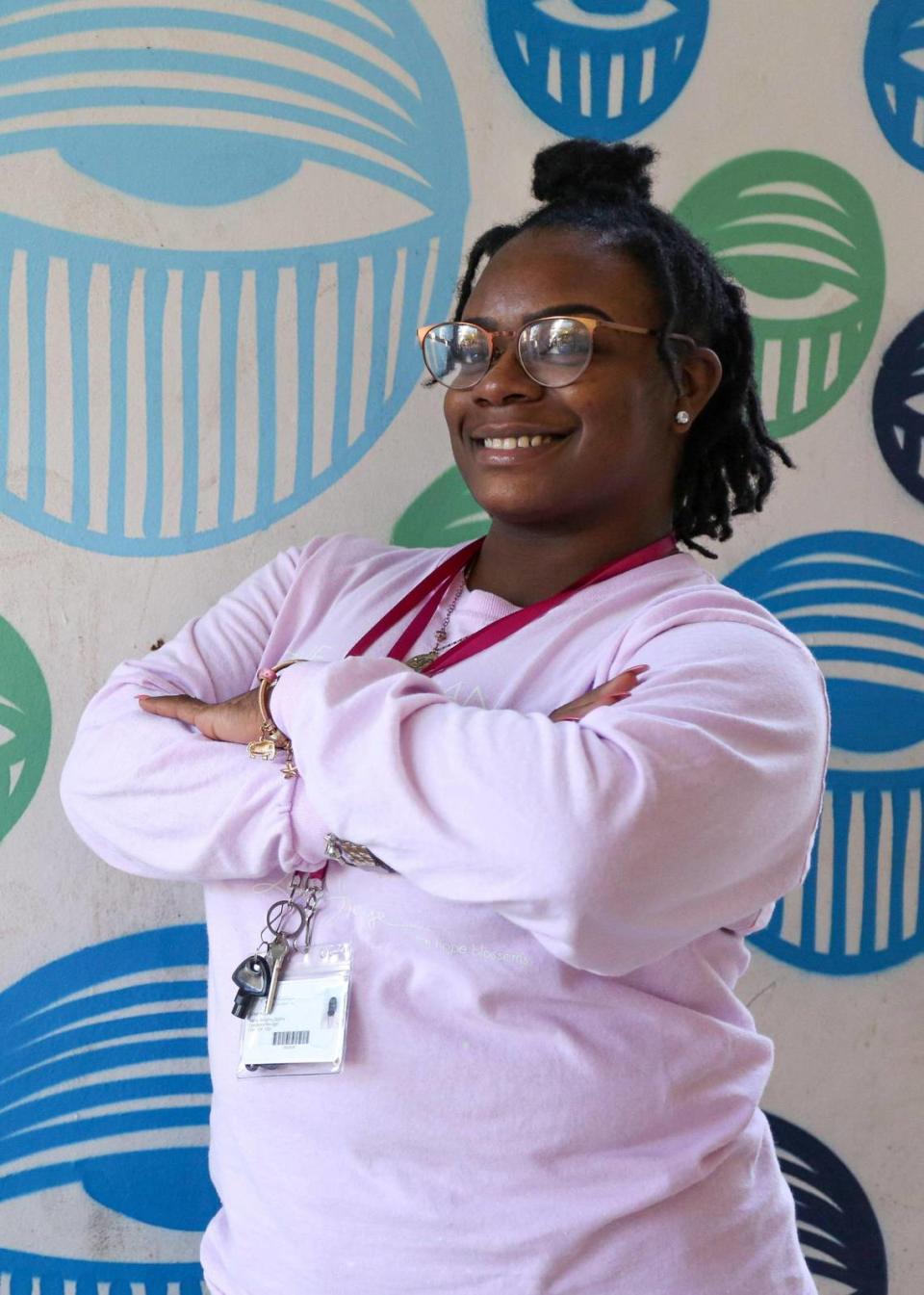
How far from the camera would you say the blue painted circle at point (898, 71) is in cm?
213

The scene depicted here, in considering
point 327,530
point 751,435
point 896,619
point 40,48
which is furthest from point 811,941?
point 40,48

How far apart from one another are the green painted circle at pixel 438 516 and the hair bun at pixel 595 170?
0.52 metres

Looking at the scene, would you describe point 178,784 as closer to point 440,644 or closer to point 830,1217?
point 440,644

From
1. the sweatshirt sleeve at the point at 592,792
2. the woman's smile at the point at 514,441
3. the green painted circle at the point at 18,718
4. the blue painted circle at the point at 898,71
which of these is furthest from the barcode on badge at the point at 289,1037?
the blue painted circle at the point at 898,71

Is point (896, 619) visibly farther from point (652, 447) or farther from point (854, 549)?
point (652, 447)

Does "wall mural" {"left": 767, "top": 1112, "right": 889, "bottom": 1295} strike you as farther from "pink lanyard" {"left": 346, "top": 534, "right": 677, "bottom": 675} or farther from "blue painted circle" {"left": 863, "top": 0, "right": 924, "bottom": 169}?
"blue painted circle" {"left": 863, "top": 0, "right": 924, "bottom": 169}

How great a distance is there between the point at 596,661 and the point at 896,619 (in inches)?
38.0

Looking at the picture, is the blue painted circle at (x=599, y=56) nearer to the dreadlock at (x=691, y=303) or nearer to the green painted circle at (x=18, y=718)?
the dreadlock at (x=691, y=303)

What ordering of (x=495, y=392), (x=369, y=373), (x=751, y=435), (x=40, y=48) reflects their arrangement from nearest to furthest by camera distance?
(x=495, y=392)
(x=751, y=435)
(x=40, y=48)
(x=369, y=373)

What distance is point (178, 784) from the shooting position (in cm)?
144

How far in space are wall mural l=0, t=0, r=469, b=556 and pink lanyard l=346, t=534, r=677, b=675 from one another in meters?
0.47

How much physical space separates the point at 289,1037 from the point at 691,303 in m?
0.97

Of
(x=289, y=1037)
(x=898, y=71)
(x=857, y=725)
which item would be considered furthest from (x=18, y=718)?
(x=898, y=71)

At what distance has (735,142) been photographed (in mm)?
2104
